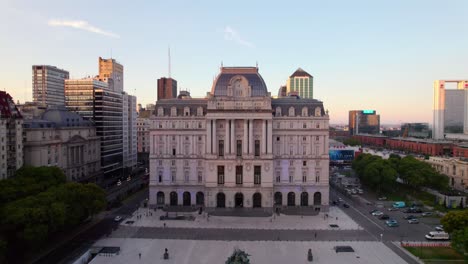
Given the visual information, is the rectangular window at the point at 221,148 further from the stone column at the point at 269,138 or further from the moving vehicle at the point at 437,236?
the moving vehicle at the point at 437,236

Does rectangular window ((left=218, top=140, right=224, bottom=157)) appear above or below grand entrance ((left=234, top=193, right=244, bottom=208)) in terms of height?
above

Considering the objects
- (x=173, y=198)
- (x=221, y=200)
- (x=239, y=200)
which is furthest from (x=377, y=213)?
(x=173, y=198)

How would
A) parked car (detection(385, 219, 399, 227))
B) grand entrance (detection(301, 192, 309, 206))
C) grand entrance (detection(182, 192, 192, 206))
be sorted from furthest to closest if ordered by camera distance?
grand entrance (detection(182, 192, 192, 206))
grand entrance (detection(301, 192, 309, 206))
parked car (detection(385, 219, 399, 227))

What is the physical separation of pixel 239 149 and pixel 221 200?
14.1 m

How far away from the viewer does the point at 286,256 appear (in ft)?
203

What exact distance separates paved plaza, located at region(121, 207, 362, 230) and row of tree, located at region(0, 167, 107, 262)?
508 inches

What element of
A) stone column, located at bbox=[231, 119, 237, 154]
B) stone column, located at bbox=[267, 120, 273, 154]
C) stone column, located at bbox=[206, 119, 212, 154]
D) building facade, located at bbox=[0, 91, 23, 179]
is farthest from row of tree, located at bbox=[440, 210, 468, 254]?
building facade, located at bbox=[0, 91, 23, 179]

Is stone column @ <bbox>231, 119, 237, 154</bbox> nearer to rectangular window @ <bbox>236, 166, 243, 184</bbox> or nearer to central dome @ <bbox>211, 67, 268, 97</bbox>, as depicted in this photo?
rectangular window @ <bbox>236, 166, 243, 184</bbox>

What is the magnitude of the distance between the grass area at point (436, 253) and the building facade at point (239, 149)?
33490mm

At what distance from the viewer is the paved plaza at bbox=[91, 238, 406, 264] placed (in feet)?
198

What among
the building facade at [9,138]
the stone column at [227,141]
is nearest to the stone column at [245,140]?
the stone column at [227,141]

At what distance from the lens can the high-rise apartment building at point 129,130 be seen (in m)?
150

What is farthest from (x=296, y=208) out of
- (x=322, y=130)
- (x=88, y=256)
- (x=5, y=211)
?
(x=5, y=211)

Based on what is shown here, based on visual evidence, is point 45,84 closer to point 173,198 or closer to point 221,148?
point 173,198
